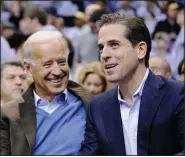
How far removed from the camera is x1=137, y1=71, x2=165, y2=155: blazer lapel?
2.66m

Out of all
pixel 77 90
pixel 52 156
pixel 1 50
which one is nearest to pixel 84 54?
pixel 1 50

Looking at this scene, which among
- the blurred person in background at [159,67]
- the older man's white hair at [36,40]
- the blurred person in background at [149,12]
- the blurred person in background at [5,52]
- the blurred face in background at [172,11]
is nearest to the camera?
the older man's white hair at [36,40]

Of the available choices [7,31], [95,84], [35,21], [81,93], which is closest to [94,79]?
[95,84]

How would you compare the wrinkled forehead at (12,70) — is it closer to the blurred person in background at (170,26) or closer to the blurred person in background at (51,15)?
the blurred person in background at (170,26)

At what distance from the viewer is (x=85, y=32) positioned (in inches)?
287

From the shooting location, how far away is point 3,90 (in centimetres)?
464

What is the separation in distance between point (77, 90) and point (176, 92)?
Answer: 69 centimetres

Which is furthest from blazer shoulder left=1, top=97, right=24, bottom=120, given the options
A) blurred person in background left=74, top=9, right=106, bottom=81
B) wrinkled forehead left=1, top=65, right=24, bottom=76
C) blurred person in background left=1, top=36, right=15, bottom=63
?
blurred person in background left=74, top=9, right=106, bottom=81

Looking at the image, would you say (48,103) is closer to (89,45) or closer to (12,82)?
(12,82)

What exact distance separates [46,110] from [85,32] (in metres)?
4.31

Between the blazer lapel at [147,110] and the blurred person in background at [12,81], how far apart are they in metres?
2.06

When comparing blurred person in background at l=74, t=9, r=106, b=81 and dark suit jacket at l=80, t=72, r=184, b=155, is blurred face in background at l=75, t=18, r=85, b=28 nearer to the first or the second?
blurred person in background at l=74, t=9, r=106, b=81

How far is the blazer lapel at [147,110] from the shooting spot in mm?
2660

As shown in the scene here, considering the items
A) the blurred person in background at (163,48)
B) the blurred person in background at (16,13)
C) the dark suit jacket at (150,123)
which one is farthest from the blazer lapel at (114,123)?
the blurred person in background at (16,13)
